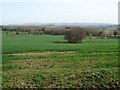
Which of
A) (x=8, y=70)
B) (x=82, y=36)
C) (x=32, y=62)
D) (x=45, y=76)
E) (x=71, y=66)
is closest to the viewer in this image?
(x=45, y=76)

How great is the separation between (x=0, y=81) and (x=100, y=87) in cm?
646

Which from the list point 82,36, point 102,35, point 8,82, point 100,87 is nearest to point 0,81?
point 8,82

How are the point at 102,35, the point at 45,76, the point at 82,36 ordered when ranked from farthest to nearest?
the point at 102,35, the point at 82,36, the point at 45,76

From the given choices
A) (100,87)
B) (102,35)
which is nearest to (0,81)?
(100,87)

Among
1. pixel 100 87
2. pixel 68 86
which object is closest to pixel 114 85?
pixel 100 87

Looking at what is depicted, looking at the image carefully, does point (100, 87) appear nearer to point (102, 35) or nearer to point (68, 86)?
point (68, 86)

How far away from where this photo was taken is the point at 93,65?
25547 millimetres

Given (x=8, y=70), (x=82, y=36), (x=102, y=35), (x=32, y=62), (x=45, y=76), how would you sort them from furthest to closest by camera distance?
(x=102, y=35) → (x=82, y=36) → (x=32, y=62) → (x=8, y=70) → (x=45, y=76)

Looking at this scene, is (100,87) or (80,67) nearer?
(100,87)

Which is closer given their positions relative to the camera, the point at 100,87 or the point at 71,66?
the point at 100,87

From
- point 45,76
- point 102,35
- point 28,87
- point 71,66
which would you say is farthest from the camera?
point 102,35

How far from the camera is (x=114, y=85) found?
2003 centimetres

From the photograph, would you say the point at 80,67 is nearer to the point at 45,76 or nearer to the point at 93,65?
the point at 93,65

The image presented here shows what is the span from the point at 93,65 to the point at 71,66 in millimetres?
2005
